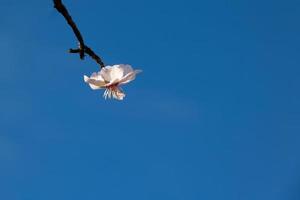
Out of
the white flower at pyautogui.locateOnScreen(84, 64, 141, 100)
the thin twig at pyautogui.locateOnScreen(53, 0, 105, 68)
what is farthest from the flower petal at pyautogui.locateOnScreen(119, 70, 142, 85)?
the thin twig at pyautogui.locateOnScreen(53, 0, 105, 68)

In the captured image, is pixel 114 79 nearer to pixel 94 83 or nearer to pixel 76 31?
pixel 94 83

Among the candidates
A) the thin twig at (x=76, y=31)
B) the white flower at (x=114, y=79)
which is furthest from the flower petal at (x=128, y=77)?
the thin twig at (x=76, y=31)

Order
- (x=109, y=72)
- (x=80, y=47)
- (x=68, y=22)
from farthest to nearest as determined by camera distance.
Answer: (x=109, y=72) → (x=80, y=47) → (x=68, y=22)

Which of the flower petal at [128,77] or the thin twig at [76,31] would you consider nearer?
the thin twig at [76,31]

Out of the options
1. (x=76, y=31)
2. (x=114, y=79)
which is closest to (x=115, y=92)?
(x=114, y=79)

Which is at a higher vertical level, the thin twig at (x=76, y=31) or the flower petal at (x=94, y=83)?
the flower petal at (x=94, y=83)

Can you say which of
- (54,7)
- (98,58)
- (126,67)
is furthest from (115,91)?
(54,7)

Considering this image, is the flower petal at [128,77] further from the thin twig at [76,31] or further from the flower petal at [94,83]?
the thin twig at [76,31]

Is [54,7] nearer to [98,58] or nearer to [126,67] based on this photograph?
[98,58]
